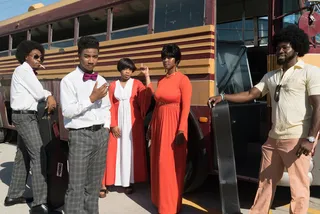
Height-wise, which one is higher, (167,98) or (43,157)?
(167,98)

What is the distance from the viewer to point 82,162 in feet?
9.36

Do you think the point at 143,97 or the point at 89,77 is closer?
the point at 89,77

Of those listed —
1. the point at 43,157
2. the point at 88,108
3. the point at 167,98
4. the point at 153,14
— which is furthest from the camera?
the point at 153,14

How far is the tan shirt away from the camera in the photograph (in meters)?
2.60

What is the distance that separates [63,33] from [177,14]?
2666 millimetres

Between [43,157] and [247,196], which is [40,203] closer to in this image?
[43,157]

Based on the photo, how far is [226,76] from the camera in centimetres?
487

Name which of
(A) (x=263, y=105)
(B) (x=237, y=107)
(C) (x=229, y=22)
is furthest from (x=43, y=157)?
(C) (x=229, y=22)

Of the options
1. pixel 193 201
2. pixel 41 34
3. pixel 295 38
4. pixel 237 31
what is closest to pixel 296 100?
pixel 295 38

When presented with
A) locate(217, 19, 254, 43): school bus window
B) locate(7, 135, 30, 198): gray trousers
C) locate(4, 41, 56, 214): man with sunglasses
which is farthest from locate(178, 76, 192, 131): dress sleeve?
locate(217, 19, 254, 43): school bus window

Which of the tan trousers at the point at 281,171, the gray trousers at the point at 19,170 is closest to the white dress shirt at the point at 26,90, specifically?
the gray trousers at the point at 19,170

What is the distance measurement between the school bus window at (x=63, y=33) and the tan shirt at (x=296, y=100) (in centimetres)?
395

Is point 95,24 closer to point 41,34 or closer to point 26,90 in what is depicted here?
point 41,34

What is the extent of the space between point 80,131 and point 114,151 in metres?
1.63
